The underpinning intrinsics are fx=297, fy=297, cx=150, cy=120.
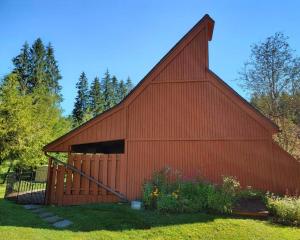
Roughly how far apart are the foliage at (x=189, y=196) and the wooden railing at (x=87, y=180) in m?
2.00

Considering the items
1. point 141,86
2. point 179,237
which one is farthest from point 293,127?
point 179,237

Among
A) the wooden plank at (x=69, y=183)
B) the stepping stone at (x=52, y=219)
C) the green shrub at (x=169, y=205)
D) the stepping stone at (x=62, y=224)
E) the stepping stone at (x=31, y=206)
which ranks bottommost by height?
the stepping stone at (x=62, y=224)

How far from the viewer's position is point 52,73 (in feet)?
145

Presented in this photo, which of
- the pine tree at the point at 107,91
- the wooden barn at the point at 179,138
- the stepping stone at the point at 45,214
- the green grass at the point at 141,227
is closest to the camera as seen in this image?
the green grass at the point at 141,227

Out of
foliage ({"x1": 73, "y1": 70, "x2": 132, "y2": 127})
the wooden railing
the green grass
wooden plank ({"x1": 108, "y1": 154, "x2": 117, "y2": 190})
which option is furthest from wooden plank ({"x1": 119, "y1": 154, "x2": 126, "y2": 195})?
foliage ({"x1": 73, "y1": 70, "x2": 132, "y2": 127})

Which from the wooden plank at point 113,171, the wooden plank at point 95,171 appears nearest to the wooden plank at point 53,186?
the wooden plank at point 95,171

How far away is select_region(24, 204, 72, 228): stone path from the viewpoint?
9.09 m

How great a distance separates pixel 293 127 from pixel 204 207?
38.4 ft

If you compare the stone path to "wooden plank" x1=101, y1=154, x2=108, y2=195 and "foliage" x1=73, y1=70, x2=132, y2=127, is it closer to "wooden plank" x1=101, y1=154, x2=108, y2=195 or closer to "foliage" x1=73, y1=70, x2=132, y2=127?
"wooden plank" x1=101, y1=154, x2=108, y2=195

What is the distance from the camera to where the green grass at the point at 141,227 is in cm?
789

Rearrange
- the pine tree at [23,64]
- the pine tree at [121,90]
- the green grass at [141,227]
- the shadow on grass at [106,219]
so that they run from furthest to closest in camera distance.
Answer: the pine tree at [121,90]
the pine tree at [23,64]
the shadow on grass at [106,219]
the green grass at [141,227]

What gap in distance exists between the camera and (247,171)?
1188 centimetres

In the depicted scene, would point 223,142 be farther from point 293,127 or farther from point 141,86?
point 293,127

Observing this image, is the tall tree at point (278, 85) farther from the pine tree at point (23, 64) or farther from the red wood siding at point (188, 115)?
the pine tree at point (23, 64)
